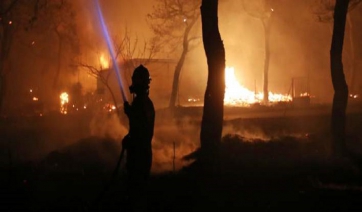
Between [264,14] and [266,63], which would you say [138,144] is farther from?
[264,14]

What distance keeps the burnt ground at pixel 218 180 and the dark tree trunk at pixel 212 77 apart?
0.56 meters

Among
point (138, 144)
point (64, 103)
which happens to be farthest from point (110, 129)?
point (64, 103)

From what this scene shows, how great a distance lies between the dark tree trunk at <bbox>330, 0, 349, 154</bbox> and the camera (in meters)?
14.8

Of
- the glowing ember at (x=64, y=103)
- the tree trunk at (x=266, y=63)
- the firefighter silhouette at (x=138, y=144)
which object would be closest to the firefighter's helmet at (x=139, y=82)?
the firefighter silhouette at (x=138, y=144)

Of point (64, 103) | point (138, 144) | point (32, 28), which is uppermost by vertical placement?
point (32, 28)

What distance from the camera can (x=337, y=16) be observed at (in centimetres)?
1488

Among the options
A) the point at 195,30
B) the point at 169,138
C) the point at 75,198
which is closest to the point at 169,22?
the point at 195,30

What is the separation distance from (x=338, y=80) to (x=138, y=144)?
402 inches

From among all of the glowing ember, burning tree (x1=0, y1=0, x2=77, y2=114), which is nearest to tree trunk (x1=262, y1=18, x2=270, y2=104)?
the glowing ember

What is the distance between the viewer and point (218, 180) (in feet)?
34.4

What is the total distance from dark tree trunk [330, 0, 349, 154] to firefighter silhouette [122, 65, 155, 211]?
31.8 ft

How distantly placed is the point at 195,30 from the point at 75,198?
1326 inches

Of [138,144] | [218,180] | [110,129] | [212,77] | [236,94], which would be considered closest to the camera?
[138,144]

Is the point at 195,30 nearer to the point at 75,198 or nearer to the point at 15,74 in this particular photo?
the point at 15,74
